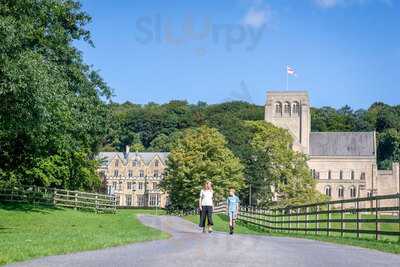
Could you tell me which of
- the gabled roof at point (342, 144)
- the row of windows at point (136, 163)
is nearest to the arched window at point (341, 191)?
the gabled roof at point (342, 144)

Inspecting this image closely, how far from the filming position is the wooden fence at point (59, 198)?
39044mm

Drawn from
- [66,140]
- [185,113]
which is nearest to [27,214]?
[66,140]

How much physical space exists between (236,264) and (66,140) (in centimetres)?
2149

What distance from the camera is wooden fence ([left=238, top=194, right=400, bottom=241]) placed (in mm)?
17375

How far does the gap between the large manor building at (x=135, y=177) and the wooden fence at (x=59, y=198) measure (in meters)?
87.4

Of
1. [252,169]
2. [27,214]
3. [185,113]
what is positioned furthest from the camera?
[185,113]

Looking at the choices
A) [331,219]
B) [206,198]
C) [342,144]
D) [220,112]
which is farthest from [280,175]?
[220,112]

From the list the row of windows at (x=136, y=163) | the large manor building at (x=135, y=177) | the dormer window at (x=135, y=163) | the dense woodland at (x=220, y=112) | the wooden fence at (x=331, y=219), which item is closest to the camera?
the wooden fence at (x=331, y=219)

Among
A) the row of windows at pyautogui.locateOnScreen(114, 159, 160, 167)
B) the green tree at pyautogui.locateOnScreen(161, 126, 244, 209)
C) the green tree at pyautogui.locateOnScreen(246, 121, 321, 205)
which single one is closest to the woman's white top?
the green tree at pyautogui.locateOnScreen(161, 126, 244, 209)

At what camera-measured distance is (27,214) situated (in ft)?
98.6

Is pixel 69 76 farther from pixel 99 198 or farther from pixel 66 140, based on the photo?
pixel 99 198

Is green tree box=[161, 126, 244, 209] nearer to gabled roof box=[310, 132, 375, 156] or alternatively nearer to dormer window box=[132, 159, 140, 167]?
dormer window box=[132, 159, 140, 167]

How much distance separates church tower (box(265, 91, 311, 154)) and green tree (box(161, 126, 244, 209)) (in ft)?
157

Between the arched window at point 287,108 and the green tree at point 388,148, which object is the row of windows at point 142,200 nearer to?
the arched window at point 287,108
